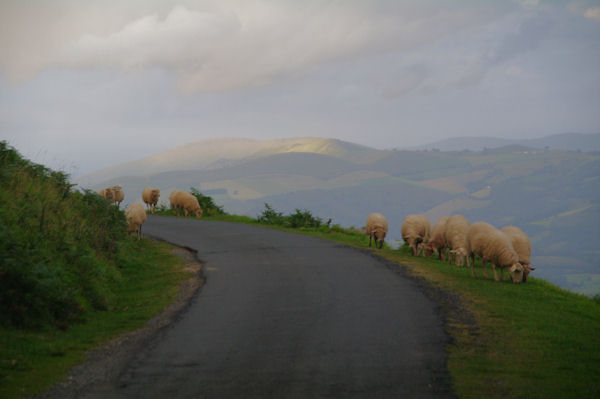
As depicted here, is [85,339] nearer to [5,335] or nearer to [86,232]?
[5,335]

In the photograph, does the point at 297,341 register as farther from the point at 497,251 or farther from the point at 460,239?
the point at 460,239

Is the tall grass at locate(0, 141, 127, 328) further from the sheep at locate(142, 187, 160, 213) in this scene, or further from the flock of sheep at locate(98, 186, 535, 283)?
the sheep at locate(142, 187, 160, 213)

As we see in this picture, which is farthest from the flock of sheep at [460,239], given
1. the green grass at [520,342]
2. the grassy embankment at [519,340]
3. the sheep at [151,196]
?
the sheep at [151,196]

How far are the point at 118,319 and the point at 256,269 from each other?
6.10m

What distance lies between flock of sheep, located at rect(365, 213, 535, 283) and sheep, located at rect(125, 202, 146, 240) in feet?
33.4

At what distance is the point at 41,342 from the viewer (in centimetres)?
903

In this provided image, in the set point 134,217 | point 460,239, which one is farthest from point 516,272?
point 134,217

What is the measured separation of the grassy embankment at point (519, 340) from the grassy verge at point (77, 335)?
5.81 meters

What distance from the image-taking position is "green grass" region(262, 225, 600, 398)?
718 centimetres

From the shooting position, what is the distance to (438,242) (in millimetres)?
22703

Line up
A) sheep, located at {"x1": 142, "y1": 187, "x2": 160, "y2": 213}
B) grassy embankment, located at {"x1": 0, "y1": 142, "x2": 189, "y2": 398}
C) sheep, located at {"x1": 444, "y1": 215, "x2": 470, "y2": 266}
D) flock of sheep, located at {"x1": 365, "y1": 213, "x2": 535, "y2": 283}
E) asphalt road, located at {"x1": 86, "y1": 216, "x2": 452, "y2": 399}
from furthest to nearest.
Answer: sheep, located at {"x1": 142, "y1": 187, "x2": 160, "y2": 213} < sheep, located at {"x1": 444, "y1": 215, "x2": 470, "y2": 266} < flock of sheep, located at {"x1": 365, "y1": 213, "x2": 535, "y2": 283} < grassy embankment, located at {"x1": 0, "y1": 142, "x2": 189, "y2": 398} < asphalt road, located at {"x1": 86, "y1": 216, "x2": 452, "y2": 399}

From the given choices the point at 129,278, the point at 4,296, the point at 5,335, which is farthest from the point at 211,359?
the point at 129,278

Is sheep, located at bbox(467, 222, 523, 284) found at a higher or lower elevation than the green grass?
higher

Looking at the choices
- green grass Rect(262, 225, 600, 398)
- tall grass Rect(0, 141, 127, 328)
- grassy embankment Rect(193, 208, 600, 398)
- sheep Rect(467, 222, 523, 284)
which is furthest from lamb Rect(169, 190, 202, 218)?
green grass Rect(262, 225, 600, 398)
